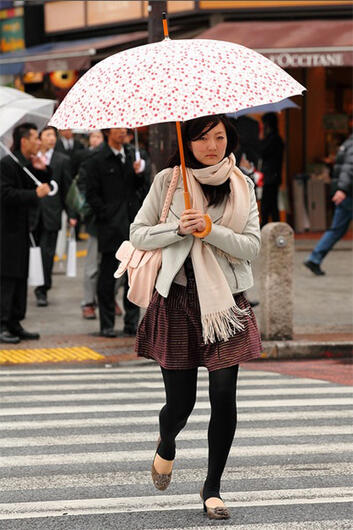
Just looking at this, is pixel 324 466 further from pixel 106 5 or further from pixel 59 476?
pixel 106 5

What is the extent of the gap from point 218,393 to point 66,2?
18978 millimetres

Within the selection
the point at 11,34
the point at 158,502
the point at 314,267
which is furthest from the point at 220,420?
the point at 11,34

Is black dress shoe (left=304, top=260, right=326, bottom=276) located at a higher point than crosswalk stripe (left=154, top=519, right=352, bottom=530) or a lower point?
lower

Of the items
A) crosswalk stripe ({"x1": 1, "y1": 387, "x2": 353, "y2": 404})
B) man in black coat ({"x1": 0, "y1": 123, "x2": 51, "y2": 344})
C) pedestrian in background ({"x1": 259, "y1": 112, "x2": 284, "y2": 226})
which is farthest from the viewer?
pedestrian in background ({"x1": 259, "y1": 112, "x2": 284, "y2": 226})

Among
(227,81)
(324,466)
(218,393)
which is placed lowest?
(324,466)

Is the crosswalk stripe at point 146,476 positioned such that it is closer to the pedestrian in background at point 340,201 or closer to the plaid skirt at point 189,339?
the plaid skirt at point 189,339

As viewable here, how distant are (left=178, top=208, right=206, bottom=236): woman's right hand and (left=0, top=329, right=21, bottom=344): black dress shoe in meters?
6.21

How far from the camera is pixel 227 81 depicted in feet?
16.6

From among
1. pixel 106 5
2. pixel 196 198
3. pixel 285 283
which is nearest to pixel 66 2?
pixel 106 5

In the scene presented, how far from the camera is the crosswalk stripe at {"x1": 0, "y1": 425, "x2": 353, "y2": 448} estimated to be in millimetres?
7196

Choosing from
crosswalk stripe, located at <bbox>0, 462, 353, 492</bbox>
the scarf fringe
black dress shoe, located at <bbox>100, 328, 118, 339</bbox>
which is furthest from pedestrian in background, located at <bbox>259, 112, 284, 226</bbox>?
the scarf fringe

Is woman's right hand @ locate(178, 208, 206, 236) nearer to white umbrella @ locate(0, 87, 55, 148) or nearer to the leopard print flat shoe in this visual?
the leopard print flat shoe

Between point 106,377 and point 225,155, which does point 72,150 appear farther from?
point 225,155

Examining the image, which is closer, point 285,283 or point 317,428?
point 317,428
